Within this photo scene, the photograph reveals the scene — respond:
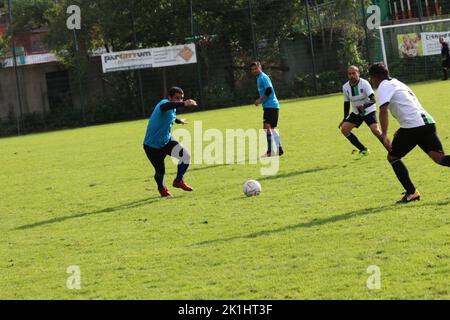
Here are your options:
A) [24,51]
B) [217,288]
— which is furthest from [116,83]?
[217,288]

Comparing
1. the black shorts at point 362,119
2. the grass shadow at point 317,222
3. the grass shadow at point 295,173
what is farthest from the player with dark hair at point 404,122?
the black shorts at point 362,119

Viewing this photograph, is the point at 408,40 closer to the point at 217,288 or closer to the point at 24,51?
the point at 24,51

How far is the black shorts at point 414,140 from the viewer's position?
941cm

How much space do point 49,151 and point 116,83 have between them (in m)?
13.8

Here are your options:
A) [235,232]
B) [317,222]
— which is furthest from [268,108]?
[235,232]

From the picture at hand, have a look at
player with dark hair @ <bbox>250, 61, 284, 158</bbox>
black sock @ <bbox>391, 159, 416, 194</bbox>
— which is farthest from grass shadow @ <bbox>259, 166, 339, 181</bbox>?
black sock @ <bbox>391, 159, 416, 194</bbox>

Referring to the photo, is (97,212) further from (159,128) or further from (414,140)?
(414,140)

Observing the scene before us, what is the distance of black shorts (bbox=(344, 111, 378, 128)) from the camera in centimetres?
1432

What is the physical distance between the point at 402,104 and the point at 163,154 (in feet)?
13.9

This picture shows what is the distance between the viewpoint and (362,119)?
14.5 meters

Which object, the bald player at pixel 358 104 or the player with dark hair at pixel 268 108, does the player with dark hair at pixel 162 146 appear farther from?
the player with dark hair at pixel 268 108

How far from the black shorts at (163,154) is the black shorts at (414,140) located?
12.8 feet

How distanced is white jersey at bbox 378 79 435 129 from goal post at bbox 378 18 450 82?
26.2 metres

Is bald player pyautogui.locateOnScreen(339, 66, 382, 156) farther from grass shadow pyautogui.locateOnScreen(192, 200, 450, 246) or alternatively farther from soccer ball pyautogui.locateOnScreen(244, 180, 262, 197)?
grass shadow pyautogui.locateOnScreen(192, 200, 450, 246)
